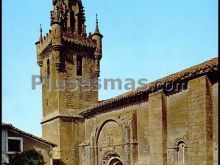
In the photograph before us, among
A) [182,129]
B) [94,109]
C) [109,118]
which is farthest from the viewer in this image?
[94,109]

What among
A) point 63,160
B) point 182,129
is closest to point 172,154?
point 182,129

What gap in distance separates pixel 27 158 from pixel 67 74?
884 cm

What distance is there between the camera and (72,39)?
1069 inches

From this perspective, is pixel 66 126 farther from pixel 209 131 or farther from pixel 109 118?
pixel 209 131

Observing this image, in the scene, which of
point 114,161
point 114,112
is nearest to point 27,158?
point 114,161

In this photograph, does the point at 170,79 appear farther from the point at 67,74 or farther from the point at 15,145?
the point at 67,74

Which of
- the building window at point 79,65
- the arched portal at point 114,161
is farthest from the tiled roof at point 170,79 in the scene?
the building window at point 79,65

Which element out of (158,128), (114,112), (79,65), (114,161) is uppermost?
(79,65)

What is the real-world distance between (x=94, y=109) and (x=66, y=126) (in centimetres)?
303

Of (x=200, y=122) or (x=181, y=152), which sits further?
(x=181, y=152)

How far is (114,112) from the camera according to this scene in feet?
70.7

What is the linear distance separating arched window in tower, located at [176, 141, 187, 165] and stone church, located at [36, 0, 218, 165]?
0.15ft

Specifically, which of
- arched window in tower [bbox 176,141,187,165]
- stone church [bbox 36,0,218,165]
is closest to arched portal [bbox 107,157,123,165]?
stone church [bbox 36,0,218,165]

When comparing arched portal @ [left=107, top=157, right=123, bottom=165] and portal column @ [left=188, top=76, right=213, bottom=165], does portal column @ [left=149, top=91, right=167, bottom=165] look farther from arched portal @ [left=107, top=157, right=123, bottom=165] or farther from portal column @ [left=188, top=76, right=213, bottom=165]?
arched portal @ [left=107, top=157, right=123, bottom=165]
